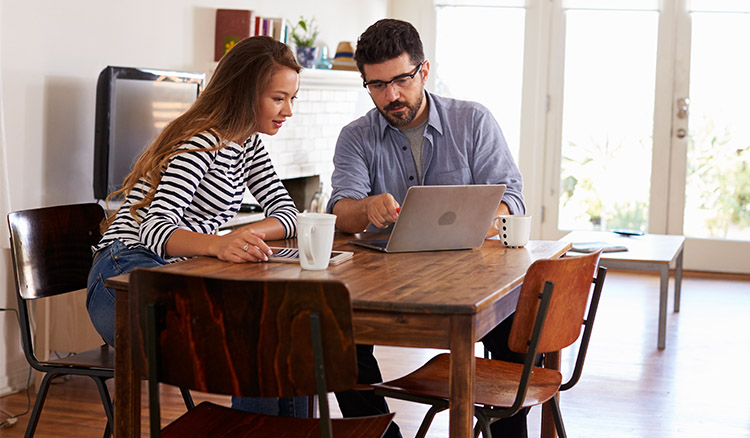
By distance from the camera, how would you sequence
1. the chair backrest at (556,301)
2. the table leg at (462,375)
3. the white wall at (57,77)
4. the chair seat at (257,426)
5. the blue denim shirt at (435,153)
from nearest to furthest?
1. the table leg at (462,375)
2. the chair seat at (257,426)
3. the chair backrest at (556,301)
4. the blue denim shirt at (435,153)
5. the white wall at (57,77)

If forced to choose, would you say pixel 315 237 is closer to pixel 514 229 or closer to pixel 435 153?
pixel 514 229

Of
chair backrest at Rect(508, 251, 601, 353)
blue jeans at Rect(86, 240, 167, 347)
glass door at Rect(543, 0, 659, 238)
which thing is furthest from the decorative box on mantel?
chair backrest at Rect(508, 251, 601, 353)

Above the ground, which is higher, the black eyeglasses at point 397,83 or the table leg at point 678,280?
the black eyeglasses at point 397,83

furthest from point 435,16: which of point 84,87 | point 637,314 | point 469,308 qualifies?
point 469,308

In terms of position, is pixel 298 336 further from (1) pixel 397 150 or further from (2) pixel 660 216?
(2) pixel 660 216

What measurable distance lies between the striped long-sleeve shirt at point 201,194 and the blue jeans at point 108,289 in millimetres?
31

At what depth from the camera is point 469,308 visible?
4.84ft

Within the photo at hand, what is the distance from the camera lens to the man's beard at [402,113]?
8.32 feet

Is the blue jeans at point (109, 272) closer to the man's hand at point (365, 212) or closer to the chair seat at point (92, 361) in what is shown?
the chair seat at point (92, 361)

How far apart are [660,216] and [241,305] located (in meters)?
5.51

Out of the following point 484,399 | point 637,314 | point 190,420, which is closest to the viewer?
point 190,420

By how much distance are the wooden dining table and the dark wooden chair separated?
48 cm

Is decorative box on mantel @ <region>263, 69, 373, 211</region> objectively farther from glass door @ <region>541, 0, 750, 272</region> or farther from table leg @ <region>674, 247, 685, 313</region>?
table leg @ <region>674, 247, 685, 313</region>

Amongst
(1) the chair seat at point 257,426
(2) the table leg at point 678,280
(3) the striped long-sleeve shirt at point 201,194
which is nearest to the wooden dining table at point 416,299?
(1) the chair seat at point 257,426
